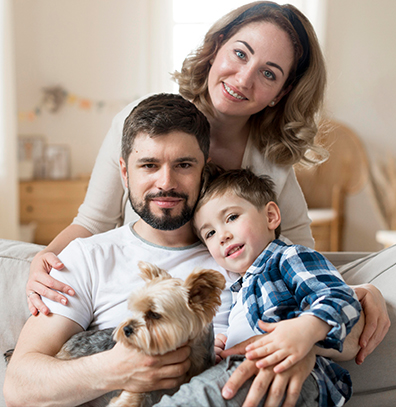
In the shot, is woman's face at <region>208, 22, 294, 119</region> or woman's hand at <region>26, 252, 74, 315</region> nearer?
woman's hand at <region>26, 252, 74, 315</region>

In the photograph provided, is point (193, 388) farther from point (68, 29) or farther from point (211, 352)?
point (68, 29)

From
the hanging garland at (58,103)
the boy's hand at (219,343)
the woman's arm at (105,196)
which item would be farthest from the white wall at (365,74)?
the boy's hand at (219,343)

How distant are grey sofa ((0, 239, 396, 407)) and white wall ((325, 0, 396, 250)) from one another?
3.50 metres

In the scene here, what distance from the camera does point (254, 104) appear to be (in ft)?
4.95

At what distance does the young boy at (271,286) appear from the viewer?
911mm

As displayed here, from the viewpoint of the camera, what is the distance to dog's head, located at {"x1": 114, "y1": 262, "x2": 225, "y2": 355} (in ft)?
2.86

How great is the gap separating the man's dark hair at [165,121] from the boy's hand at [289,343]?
58cm

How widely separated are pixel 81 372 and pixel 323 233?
364 centimetres

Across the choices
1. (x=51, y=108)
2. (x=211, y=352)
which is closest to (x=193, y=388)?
(x=211, y=352)

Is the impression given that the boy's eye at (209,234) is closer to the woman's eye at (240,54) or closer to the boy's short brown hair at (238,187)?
the boy's short brown hair at (238,187)

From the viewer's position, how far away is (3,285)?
130cm

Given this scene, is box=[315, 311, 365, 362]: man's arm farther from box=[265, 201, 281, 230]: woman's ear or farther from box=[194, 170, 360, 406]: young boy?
box=[265, 201, 281, 230]: woman's ear

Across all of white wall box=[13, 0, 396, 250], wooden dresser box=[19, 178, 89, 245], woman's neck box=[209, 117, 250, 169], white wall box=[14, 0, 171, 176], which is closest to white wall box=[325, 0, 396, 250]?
white wall box=[13, 0, 396, 250]

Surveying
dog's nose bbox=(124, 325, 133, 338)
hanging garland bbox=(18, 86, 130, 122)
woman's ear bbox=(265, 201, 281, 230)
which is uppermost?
hanging garland bbox=(18, 86, 130, 122)
